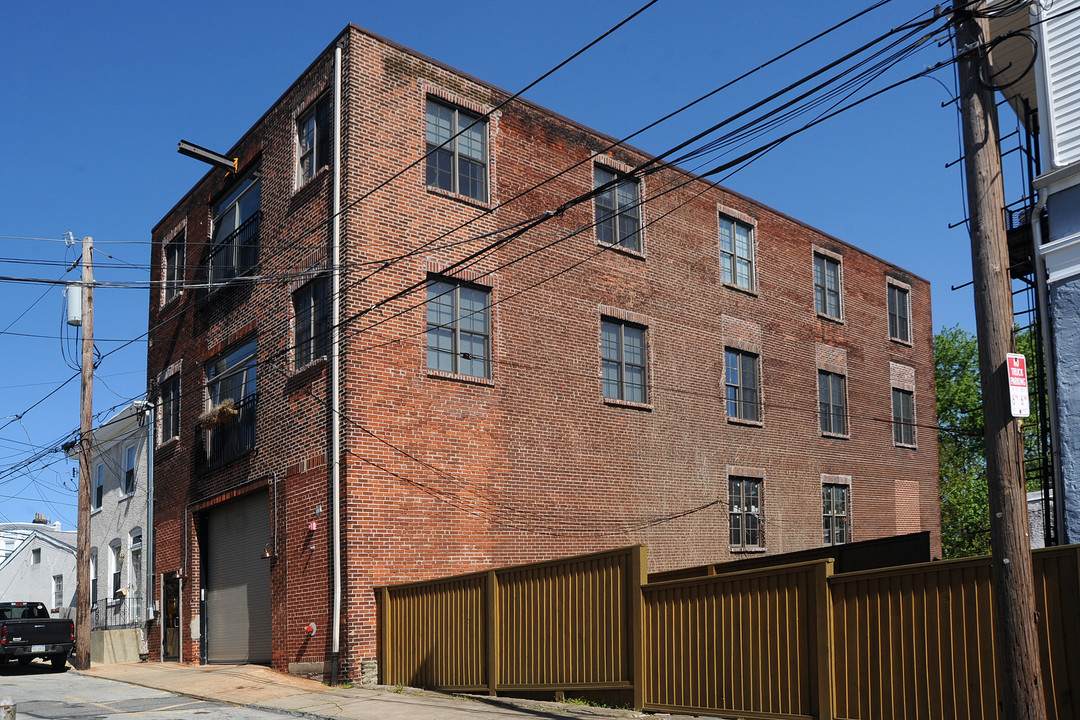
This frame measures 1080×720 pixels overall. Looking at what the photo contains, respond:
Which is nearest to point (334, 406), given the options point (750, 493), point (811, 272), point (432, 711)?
point (432, 711)

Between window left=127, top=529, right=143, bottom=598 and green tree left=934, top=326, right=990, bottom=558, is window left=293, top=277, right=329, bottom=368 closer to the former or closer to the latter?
window left=127, top=529, right=143, bottom=598

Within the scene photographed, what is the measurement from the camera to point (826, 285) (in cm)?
2988

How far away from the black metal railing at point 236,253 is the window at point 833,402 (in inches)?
623

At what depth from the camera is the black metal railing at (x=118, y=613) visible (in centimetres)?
A: 2731

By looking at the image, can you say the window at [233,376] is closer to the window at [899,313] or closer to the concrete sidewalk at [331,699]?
the concrete sidewalk at [331,699]

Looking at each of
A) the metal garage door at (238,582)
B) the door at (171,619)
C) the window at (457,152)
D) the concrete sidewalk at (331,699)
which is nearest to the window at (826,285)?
the window at (457,152)

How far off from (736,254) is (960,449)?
36.4 meters

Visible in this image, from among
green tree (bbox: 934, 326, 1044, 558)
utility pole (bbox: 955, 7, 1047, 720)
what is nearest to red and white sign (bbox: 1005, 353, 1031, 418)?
utility pole (bbox: 955, 7, 1047, 720)

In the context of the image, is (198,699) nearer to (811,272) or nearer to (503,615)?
(503,615)

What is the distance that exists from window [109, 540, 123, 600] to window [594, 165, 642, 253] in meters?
17.3

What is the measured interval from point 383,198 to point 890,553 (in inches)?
426

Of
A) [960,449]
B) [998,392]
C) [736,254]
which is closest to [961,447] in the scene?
[960,449]

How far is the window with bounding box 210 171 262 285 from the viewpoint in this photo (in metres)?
22.7

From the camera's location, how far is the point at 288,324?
20.4m
